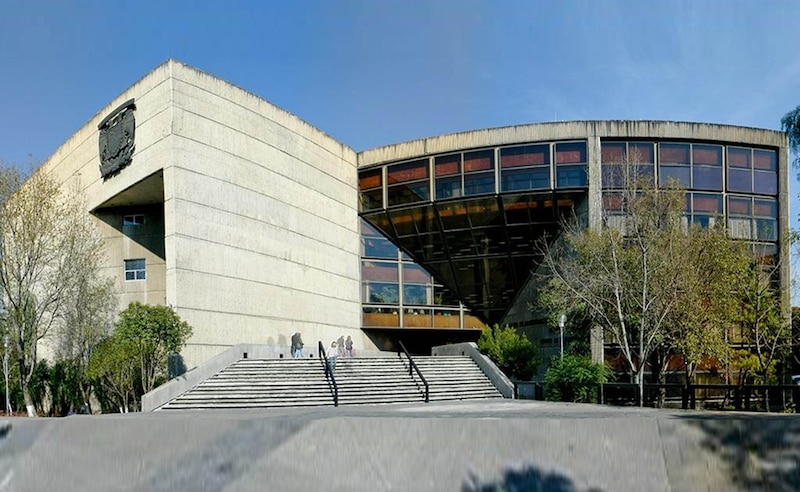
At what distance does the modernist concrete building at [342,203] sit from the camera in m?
24.8

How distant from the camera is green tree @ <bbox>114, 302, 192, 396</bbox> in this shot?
19703mm

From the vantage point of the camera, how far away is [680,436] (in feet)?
17.9

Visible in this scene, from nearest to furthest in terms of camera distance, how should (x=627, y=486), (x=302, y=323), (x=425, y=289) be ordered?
(x=627, y=486) → (x=302, y=323) → (x=425, y=289)

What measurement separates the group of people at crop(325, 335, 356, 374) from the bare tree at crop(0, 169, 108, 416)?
1107 cm

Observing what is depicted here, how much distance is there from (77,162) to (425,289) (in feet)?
62.1

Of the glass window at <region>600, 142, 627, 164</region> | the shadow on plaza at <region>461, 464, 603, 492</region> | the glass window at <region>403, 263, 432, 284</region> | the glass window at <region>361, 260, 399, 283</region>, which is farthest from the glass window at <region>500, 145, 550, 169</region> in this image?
the shadow on plaza at <region>461, 464, 603, 492</region>

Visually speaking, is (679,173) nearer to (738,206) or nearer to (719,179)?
(719,179)

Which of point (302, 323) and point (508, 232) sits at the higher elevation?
point (508, 232)

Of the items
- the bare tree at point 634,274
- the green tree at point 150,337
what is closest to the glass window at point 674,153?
the bare tree at point 634,274

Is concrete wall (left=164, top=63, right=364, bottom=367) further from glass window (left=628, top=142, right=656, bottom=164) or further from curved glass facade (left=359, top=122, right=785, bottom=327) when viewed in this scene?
glass window (left=628, top=142, right=656, bottom=164)

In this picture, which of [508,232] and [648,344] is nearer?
[648,344]

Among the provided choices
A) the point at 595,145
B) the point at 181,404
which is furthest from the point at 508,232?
the point at 181,404

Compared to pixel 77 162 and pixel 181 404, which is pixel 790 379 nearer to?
pixel 181 404

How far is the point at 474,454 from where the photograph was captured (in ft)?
18.2
